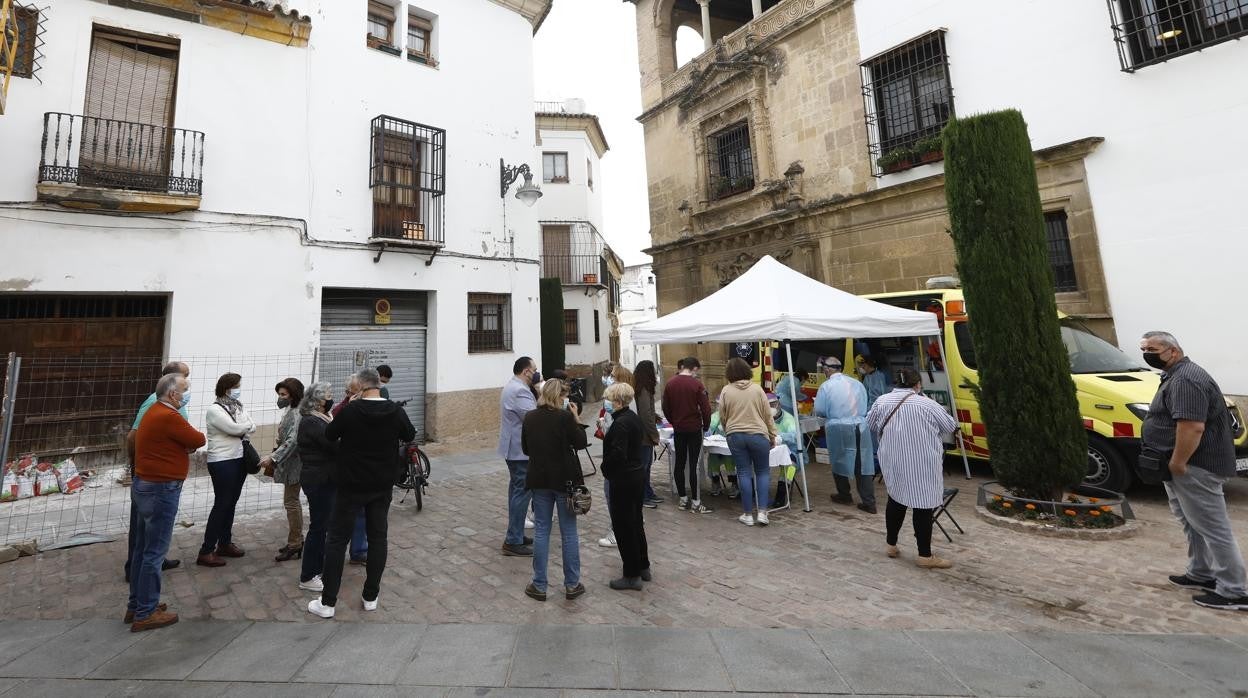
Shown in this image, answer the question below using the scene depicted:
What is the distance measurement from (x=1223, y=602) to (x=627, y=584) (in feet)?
13.1

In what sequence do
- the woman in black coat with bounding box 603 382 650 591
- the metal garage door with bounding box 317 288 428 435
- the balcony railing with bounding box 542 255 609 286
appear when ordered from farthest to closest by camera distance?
the balcony railing with bounding box 542 255 609 286 → the metal garage door with bounding box 317 288 428 435 → the woman in black coat with bounding box 603 382 650 591

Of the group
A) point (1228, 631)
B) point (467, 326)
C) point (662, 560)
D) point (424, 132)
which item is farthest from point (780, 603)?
point (424, 132)

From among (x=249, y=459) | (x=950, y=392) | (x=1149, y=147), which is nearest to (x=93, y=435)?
(x=249, y=459)

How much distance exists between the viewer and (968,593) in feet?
12.5

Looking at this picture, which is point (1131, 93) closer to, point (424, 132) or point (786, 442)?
point (786, 442)

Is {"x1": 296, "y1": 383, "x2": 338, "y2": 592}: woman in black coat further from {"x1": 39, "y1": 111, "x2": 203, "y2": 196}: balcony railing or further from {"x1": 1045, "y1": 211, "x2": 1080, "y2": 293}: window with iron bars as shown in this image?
{"x1": 1045, "y1": 211, "x2": 1080, "y2": 293}: window with iron bars

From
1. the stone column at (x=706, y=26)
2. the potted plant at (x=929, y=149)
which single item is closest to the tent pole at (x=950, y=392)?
the potted plant at (x=929, y=149)

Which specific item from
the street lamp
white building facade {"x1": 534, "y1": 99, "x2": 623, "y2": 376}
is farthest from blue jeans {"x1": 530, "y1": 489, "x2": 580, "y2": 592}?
white building facade {"x1": 534, "y1": 99, "x2": 623, "y2": 376}

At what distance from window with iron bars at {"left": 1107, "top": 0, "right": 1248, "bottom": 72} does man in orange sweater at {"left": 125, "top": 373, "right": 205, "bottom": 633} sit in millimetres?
12615

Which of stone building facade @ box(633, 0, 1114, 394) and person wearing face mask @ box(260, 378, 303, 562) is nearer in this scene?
person wearing face mask @ box(260, 378, 303, 562)

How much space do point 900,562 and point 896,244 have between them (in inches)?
324

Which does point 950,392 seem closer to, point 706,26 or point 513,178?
point 513,178

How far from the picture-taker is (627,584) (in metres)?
3.93

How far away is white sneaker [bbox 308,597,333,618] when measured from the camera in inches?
139
